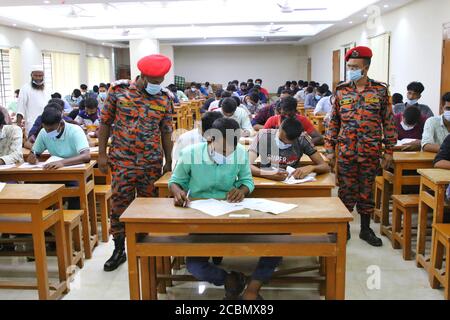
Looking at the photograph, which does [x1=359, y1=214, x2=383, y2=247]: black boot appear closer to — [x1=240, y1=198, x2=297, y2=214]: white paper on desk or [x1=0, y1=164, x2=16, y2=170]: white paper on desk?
[x1=240, y1=198, x2=297, y2=214]: white paper on desk

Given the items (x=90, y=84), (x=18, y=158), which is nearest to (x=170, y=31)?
(x=90, y=84)

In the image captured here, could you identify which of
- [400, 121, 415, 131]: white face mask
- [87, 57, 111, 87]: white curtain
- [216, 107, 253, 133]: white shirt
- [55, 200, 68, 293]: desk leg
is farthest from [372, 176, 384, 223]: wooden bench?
[87, 57, 111, 87]: white curtain

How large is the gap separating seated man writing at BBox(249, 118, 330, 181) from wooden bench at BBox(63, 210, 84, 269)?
1.34 meters

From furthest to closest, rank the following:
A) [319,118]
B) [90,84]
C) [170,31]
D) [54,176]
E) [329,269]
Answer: [90,84], [170,31], [319,118], [54,176], [329,269]

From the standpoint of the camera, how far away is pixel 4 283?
3068 millimetres

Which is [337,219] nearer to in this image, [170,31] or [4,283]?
[4,283]

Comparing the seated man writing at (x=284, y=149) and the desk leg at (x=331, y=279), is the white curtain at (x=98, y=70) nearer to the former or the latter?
the seated man writing at (x=284, y=149)

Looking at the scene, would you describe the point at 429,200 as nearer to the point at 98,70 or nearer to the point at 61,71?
the point at 61,71

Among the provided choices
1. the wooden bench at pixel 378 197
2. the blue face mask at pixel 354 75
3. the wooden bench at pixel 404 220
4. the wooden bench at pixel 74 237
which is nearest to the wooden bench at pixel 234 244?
the wooden bench at pixel 74 237

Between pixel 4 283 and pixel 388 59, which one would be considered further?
pixel 388 59

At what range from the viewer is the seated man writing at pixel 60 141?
3740 millimetres

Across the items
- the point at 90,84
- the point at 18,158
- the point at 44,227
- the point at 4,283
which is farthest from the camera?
the point at 90,84

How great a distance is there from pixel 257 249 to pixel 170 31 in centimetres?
1453

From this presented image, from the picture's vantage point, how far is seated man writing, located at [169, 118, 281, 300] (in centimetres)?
261
